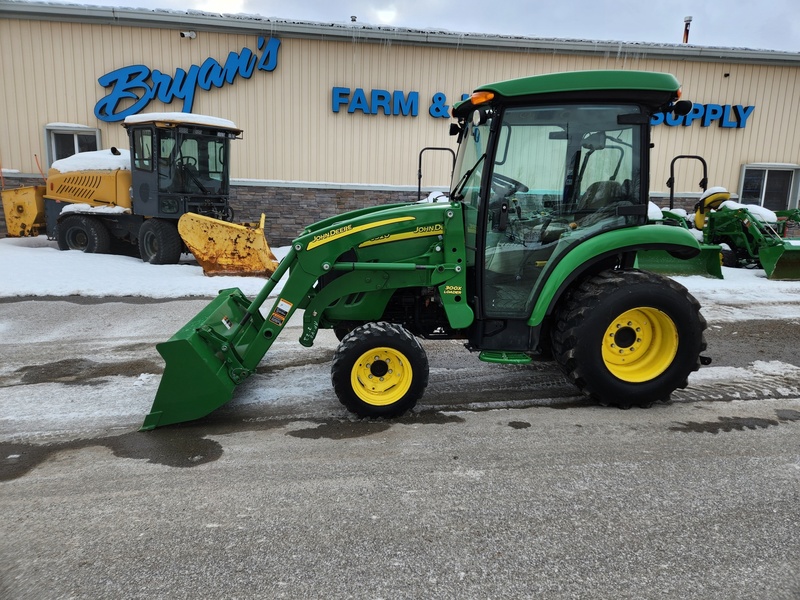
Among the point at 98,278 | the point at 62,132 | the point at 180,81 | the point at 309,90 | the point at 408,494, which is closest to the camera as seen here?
the point at 408,494

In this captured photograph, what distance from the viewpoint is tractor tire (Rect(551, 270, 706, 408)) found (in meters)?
3.90

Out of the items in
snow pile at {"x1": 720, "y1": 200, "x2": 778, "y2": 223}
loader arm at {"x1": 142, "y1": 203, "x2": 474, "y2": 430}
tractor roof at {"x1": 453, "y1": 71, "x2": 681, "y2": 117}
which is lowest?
loader arm at {"x1": 142, "y1": 203, "x2": 474, "y2": 430}

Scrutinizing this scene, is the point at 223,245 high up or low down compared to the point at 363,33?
down

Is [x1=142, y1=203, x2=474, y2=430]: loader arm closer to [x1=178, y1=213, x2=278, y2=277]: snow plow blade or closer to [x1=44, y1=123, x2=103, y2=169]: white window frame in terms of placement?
[x1=178, y1=213, x2=278, y2=277]: snow plow blade

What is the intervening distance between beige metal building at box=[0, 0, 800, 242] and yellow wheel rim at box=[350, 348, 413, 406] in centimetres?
1006

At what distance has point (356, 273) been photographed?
4.00 meters

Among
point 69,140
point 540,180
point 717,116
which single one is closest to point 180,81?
point 69,140

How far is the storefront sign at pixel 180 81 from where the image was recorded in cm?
1241

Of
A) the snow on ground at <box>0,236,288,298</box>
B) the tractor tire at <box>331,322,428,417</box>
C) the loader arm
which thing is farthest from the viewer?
the snow on ground at <box>0,236,288,298</box>

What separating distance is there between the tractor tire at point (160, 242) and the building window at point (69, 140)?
157 inches

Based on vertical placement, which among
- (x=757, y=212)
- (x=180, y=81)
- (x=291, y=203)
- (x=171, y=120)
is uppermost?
(x=180, y=81)

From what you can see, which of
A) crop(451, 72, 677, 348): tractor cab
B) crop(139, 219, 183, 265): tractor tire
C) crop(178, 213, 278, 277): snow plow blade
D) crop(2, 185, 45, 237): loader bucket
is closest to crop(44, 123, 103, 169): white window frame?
crop(2, 185, 45, 237): loader bucket

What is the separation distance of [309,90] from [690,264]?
900 centimetres

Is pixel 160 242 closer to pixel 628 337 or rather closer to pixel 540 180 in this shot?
pixel 540 180
